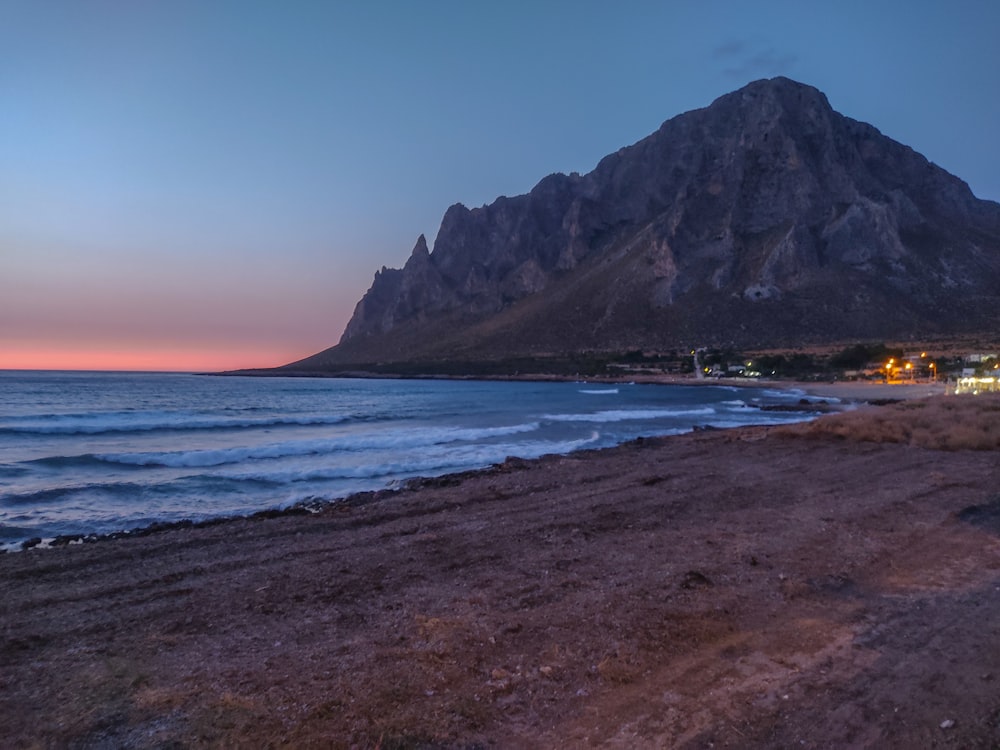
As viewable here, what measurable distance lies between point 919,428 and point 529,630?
1889 centimetres

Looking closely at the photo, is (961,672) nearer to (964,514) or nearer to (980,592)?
(980,592)

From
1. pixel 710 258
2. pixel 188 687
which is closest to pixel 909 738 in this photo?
pixel 188 687

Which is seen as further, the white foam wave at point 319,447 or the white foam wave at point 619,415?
the white foam wave at point 619,415

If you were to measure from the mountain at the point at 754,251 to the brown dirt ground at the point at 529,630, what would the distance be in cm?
8805

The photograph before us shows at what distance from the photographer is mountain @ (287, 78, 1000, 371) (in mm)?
90438

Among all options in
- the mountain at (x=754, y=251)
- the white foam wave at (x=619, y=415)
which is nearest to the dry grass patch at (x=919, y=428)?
the white foam wave at (x=619, y=415)

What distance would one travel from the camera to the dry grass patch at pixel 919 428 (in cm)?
1727

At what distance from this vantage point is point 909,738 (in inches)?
144

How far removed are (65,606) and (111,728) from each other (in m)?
3.61

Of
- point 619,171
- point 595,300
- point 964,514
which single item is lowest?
point 964,514

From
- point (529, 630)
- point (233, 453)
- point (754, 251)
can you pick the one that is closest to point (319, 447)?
point (233, 453)

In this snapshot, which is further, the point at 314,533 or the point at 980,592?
the point at 314,533

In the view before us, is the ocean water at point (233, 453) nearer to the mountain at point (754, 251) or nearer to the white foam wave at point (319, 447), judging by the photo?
the white foam wave at point (319, 447)

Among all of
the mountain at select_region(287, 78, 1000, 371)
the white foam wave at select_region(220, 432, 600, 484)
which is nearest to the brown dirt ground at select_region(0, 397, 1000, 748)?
the white foam wave at select_region(220, 432, 600, 484)
